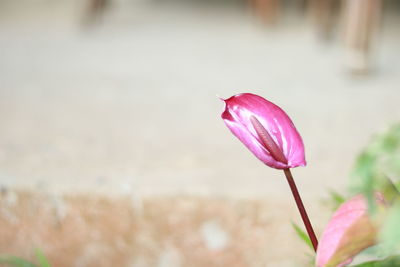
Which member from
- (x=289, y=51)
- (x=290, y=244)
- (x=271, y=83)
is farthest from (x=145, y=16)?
(x=290, y=244)

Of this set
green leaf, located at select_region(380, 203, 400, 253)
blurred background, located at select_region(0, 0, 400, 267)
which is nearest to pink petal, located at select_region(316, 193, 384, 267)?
green leaf, located at select_region(380, 203, 400, 253)

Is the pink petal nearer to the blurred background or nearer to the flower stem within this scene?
the flower stem

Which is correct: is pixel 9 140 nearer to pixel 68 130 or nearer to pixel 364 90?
pixel 68 130

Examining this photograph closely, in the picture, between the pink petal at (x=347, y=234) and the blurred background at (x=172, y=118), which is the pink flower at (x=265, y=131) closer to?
the pink petal at (x=347, y=234)

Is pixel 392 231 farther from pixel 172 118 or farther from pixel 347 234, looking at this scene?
pixel 172 118

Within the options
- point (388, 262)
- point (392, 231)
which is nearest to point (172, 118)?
point (388, 262)

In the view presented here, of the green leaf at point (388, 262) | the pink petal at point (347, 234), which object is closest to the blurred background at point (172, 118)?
the green leaf at point (388, 262)
